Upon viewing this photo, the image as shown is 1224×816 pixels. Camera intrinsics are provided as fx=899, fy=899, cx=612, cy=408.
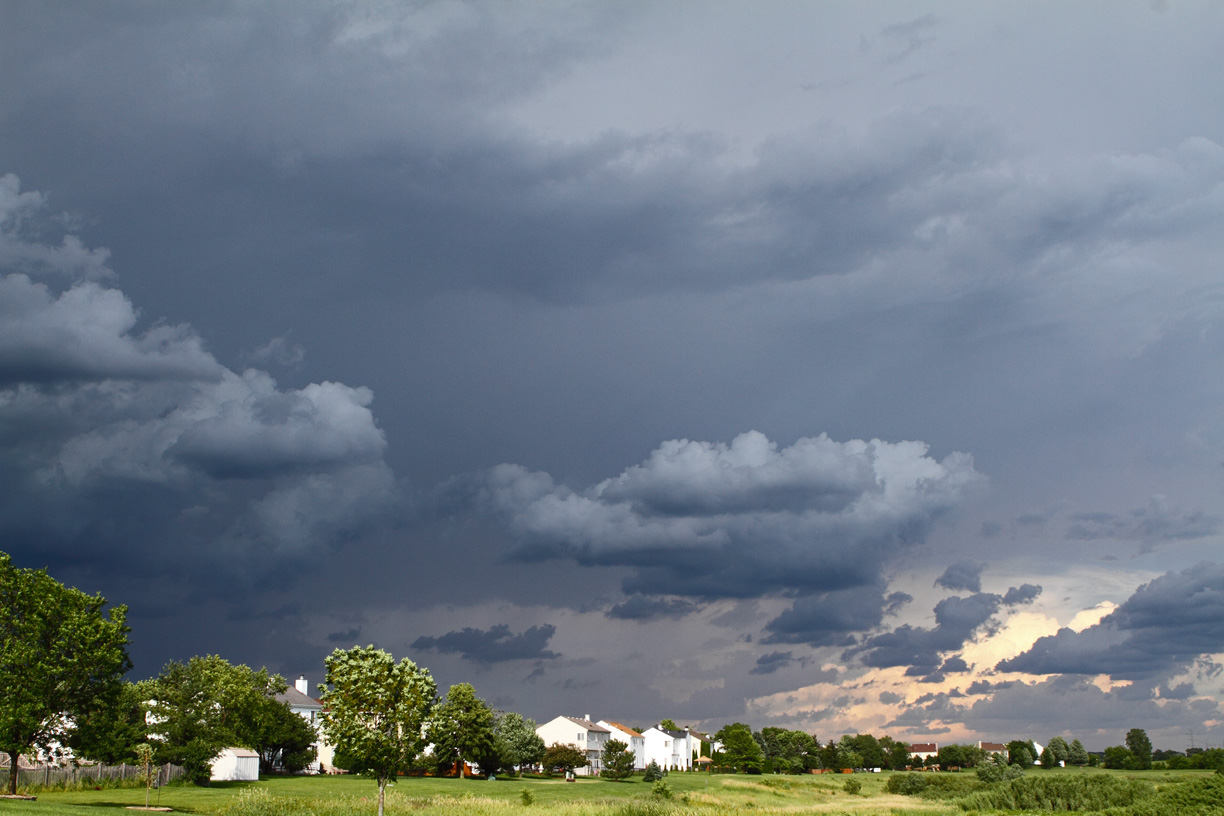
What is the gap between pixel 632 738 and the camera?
6186 inches

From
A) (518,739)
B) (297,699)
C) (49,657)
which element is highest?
(49,657)

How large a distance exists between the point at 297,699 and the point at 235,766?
4296 cm

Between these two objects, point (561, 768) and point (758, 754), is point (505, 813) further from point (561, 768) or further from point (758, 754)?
point (758, 754)

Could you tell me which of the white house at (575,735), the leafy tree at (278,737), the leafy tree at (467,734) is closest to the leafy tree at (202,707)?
the leafy tree at (278,737)

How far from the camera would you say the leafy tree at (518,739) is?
10706 centimetres

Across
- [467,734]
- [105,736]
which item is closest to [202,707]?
[467,734]

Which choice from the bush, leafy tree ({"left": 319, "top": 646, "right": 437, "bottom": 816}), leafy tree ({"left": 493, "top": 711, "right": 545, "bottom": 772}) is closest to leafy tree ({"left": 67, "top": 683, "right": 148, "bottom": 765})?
leafy tree ({"left": 319, "top": 646, "right": 437, "bottom": 816})

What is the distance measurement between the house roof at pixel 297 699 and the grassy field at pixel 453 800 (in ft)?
118

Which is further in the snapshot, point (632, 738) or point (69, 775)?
point (632, 738)

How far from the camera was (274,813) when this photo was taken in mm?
46781

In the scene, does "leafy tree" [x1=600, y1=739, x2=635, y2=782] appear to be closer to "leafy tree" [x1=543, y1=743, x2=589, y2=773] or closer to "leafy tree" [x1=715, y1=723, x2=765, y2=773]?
"leafy tree" [x1=543, y1=743, x2=589, y2=773]

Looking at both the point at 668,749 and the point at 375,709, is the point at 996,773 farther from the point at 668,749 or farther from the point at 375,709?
the point at 375,709

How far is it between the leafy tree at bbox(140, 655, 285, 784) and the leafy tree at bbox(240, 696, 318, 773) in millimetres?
524

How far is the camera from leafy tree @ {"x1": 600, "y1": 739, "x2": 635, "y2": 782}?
387 feet
